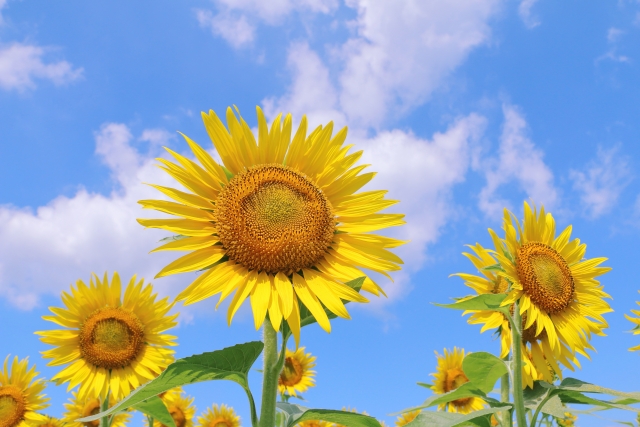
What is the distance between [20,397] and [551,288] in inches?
314

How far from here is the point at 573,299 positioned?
5527mm

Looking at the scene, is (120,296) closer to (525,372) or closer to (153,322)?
(153,322)

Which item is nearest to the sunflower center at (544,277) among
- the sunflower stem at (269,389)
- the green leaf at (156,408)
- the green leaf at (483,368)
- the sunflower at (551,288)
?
the sunflower at (551,288)

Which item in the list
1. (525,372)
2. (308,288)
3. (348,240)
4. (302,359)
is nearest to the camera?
(308,288)

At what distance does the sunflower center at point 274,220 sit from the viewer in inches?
135

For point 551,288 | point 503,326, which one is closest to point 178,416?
point 503,326

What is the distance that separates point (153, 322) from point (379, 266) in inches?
192

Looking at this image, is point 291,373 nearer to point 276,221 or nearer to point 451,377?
point 451,377

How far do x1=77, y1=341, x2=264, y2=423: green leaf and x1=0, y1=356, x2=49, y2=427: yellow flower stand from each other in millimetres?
6812

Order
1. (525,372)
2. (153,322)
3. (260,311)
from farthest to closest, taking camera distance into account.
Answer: (153,322) < (525,372) < (260,311)

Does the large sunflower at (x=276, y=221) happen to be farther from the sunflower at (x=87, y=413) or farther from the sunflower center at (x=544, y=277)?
the sunflower at (x=87, y=413)

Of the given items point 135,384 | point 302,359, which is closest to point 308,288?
point 135,384

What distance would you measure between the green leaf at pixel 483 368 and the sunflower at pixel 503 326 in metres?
0.74

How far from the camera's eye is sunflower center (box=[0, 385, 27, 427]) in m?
8.52
